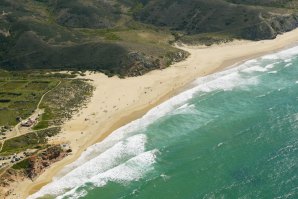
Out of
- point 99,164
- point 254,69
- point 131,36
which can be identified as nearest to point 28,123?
point 99,164

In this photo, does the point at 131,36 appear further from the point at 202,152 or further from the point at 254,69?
the point at 202,152

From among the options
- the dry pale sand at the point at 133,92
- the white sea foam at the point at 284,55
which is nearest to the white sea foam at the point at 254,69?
the dry pale sand at the point at 133,92

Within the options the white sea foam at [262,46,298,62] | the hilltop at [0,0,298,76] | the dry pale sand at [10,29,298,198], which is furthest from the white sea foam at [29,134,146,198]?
the white sea foam at [262,46,298,62]

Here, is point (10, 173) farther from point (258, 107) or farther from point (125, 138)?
point (258, 107)

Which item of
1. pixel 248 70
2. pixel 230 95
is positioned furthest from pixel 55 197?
pixel 248 70

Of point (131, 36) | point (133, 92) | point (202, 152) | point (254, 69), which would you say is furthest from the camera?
point (131, 36)

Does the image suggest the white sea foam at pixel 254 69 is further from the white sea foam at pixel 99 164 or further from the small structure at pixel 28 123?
the small structure at pixel 28 123
